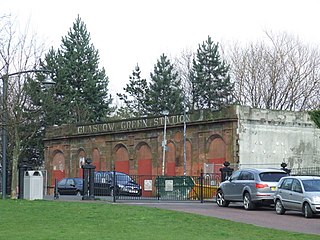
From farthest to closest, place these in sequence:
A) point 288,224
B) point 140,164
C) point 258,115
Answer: point 140,164 → point 258,115 → point 288,224

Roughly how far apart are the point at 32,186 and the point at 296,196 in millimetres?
12493

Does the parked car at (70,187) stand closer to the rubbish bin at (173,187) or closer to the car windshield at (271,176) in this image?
the rubbish bin at (173,187)

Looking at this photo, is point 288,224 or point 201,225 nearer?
point 201,225

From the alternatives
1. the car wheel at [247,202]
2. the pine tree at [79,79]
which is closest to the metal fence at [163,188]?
the car wheel at [247,202]

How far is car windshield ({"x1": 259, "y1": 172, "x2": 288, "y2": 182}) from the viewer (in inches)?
1204

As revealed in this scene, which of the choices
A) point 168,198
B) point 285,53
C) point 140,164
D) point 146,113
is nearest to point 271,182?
point 168,198

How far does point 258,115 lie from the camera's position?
53844 mm

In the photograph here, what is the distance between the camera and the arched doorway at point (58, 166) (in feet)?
218

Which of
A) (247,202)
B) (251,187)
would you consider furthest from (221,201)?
(251,187)

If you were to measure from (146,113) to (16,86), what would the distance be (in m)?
45.7

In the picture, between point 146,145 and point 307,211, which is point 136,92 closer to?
point 146,145

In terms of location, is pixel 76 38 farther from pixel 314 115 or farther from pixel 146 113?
pixel 314 115

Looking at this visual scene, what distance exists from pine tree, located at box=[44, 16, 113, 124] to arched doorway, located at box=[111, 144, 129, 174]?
1895cm

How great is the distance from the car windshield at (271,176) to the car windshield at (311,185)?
3.22m
